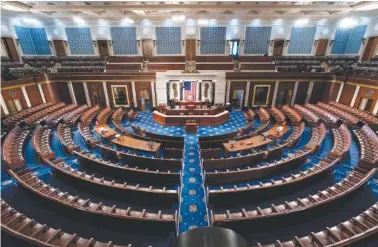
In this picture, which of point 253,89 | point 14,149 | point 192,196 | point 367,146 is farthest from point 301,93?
point 14,149

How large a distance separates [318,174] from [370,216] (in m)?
1.90

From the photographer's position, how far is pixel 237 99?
53.8 ft

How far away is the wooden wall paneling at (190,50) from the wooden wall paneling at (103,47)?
25.2 ft

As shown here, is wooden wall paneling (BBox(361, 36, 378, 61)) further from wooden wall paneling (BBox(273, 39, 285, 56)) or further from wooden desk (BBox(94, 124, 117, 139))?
wooden desk (BBox(94, 124, 117, 139))

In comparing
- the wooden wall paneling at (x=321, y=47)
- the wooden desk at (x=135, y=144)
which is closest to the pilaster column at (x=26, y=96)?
the wooden desk at (x=135, y=144)

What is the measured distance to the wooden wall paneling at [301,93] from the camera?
15.4m

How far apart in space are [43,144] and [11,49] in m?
12.9

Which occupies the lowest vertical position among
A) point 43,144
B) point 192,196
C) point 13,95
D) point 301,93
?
point 192,196

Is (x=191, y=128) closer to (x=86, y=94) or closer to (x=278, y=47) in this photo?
(x=86, y=94)

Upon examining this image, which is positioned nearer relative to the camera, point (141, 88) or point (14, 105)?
point (14, 105)

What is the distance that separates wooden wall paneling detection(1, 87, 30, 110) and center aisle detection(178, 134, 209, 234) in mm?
12276

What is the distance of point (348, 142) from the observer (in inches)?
316

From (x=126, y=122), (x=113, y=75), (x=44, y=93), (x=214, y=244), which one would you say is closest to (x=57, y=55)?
(x=44, y=93)

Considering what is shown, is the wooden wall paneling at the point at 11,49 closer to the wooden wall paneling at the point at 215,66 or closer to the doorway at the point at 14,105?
the doorway at the point at 14,105
